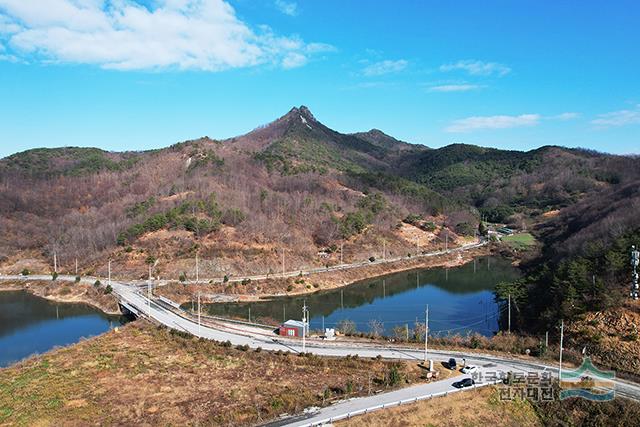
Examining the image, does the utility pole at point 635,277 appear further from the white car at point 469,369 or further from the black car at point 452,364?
the black car at point 452,364

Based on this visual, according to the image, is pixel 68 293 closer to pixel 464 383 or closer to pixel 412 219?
pixel 464 383

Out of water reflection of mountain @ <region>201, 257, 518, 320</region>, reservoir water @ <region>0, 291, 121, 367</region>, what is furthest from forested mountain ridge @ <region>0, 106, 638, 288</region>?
reservoir water @ <region>0, 291, 121, 367</region>

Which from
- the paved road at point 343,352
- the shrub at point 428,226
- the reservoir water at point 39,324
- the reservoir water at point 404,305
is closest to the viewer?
the paved road at point 343,352

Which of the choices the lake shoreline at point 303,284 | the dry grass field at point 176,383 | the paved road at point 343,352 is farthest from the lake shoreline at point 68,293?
the dry grass field at point 176,383

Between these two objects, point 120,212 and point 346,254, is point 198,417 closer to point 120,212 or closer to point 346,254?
point 346,254

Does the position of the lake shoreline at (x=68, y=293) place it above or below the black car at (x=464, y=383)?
below

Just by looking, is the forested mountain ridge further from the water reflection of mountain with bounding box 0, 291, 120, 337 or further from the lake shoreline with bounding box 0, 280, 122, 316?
the water reflection of mountain with bounding box 0, 291, 120, 337
